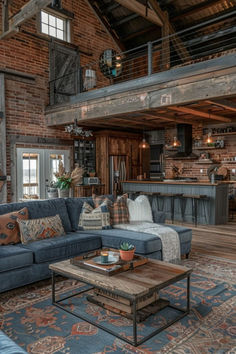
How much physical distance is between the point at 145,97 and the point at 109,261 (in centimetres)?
384

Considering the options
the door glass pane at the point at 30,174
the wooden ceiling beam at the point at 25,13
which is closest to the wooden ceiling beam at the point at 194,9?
the wooden ceiling beam at the point at 25,13

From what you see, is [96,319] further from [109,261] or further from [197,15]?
[197,15]

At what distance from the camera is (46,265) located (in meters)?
3.49

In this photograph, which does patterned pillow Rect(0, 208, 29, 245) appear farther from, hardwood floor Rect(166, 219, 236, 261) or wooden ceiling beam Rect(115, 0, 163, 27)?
wooden ceiling beam Rect(115, 0, 163, 27)

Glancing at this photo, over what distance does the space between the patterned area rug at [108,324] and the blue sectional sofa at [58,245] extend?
22 centimetres

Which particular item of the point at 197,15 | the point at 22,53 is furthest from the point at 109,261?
the point at 197,15

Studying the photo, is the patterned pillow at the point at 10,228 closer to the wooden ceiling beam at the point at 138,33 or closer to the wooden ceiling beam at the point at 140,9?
the wooden ceiling beam at the point at 140,9

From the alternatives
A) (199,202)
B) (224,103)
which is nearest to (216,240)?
Result: (199,202)

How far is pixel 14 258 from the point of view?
3.22 meters

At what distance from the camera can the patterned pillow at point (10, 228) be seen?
360cm

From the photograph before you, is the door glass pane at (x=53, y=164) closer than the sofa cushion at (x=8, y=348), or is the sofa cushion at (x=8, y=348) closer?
the sofa cushion at (x=8, y=348)

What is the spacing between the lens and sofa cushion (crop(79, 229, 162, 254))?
3719mm

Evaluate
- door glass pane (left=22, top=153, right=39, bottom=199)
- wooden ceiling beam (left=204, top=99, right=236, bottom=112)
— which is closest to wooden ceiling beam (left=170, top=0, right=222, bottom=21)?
wooden ceiling beam (left=204, top=99, right=236, bottom=112)

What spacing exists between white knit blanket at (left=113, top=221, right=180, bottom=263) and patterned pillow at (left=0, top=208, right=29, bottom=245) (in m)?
1.45
